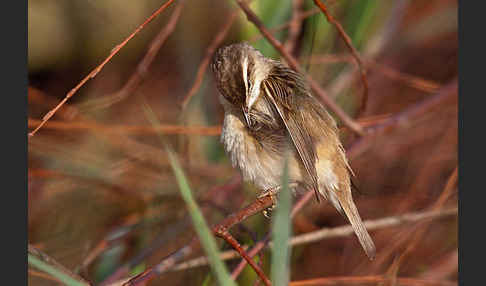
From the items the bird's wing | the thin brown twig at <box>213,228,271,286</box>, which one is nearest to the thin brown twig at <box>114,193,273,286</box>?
the thin brown twig at <box>213,228,271,286</box>

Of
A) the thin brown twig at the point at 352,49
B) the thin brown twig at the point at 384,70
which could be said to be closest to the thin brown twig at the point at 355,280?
the thin brown twig at the point at 352,49

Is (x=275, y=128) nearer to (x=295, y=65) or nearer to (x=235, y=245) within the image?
(x=295, y=65)

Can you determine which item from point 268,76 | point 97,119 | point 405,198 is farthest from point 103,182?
point 405,198

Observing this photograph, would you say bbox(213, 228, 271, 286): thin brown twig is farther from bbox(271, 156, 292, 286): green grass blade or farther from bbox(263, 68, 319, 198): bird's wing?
bbox(263, 68, 319, 198): bird's wing

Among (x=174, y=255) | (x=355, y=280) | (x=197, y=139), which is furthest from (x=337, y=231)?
(x=197, y=139)

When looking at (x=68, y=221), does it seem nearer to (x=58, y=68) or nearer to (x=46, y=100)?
(x=46, y=100)

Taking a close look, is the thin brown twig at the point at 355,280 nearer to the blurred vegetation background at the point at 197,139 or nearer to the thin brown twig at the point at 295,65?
the blurred vegetation background at the point at 197,139
